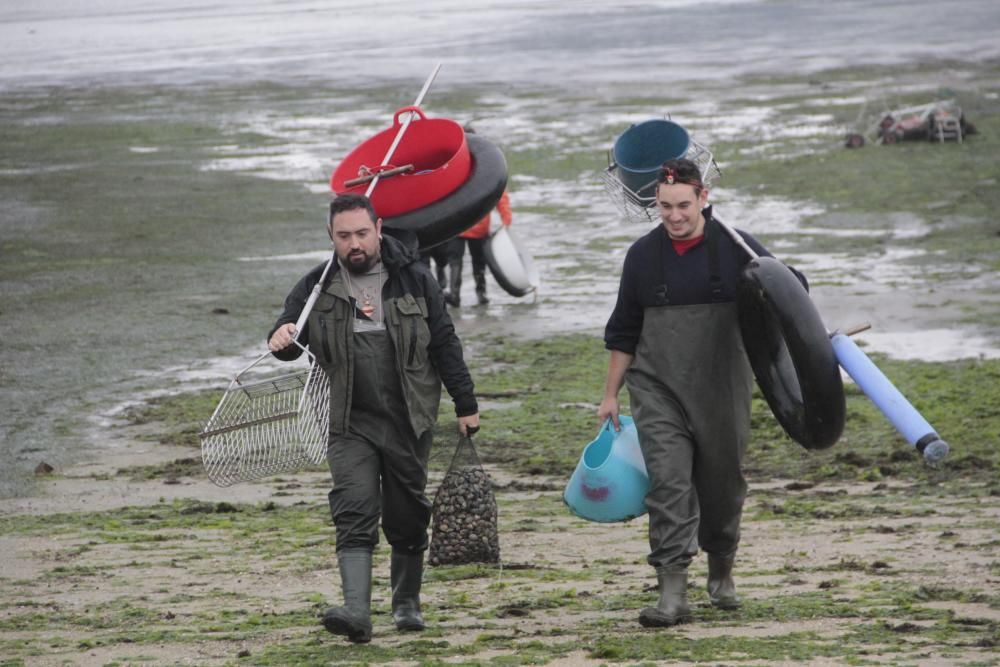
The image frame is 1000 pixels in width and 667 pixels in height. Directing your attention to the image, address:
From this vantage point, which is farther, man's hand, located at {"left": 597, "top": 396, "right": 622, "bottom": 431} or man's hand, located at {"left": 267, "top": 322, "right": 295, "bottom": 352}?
man's hand, located at {"left": 597, "top": 396, "right": 622, "bottom": 431}

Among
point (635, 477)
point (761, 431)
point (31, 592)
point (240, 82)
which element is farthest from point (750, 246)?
point (240, 82)

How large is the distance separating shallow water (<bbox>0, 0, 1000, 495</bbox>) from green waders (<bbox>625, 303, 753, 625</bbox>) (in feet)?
15.1

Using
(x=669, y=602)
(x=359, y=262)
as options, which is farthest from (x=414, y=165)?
(x=669, y=602)

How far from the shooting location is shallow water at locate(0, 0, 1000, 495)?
13391 millimetres

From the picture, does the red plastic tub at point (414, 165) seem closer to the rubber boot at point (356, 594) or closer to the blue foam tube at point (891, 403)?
the rubber boot at point (356, 594)

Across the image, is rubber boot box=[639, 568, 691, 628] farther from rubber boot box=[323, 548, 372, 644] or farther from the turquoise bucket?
rubber boot box=[323, 548, 372, 644]

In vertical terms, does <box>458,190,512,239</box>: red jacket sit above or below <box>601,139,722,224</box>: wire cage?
below

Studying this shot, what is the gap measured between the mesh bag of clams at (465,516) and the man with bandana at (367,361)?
3.23 ft

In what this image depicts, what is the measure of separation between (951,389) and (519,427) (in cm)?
275

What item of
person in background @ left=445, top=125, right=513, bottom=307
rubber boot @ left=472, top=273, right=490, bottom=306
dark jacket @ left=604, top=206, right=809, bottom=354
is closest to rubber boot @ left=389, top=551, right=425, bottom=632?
dark jacket @ left=604, top=206, right=809, bottom=354

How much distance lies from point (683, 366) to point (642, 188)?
1.23 metres

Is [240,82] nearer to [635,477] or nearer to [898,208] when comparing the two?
[898,208]

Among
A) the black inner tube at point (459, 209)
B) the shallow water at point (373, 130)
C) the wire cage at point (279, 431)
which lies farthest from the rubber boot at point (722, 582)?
the shallow water at point (373, 130)

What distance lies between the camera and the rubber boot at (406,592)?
6711mm
